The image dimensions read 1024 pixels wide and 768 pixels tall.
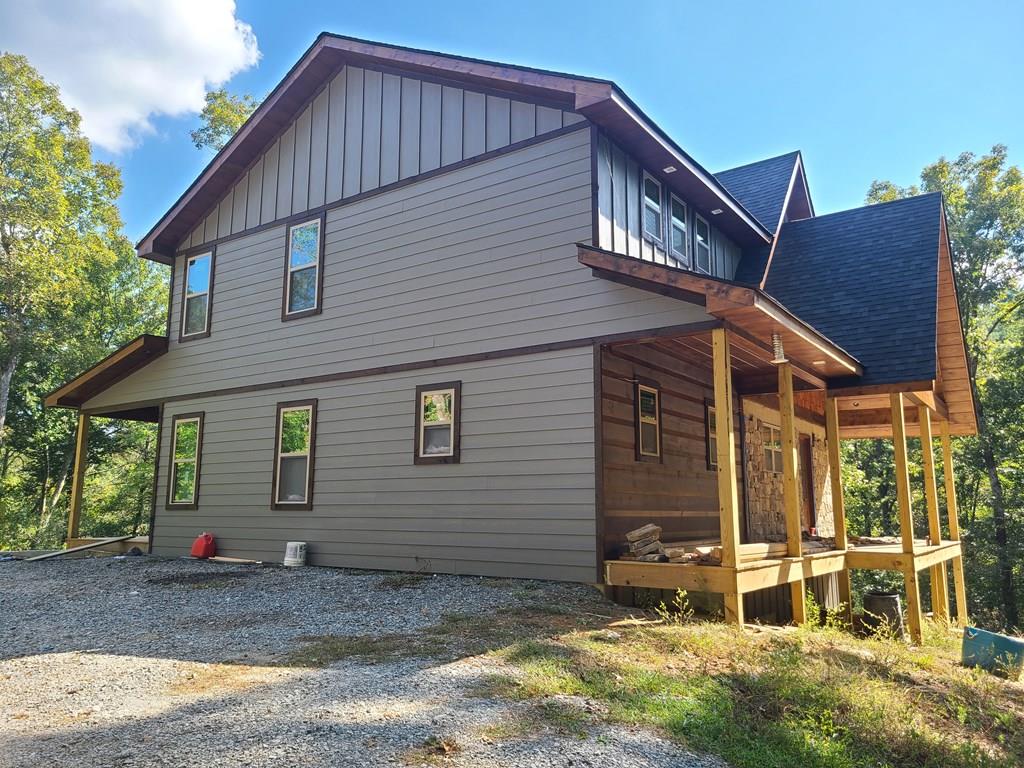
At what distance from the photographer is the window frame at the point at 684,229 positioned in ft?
33.6

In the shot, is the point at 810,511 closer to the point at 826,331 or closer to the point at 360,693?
the point at 826,331

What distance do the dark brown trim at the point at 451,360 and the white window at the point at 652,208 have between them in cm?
230

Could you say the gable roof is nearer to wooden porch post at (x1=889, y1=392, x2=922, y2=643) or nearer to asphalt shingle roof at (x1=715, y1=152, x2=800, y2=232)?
asphalt shingle roof at (x1=715, y1=152, x2=800, y2=232)

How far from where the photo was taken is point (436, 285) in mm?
9688

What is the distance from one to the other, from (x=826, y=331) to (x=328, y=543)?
7618 millimetres

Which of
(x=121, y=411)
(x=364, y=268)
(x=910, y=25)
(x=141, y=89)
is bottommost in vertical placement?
(x=121, y=411)

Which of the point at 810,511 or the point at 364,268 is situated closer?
the point at 364,268

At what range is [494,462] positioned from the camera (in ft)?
28.3

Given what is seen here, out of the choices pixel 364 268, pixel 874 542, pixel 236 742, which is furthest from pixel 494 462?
pixel 874 542

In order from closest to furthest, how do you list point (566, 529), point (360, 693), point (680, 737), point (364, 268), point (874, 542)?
point (680, 737), point (360, 693), point (566, 529), point (364, 268), point (874, 542)

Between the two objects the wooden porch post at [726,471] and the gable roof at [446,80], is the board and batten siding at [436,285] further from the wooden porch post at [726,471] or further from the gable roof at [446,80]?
the gable roof at [446,80]

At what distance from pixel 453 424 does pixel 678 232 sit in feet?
14.7

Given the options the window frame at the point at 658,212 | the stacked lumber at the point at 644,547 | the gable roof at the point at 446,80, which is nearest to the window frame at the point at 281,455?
the gable roof at the point at 446,80

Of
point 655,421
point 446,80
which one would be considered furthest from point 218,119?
point 655,421
